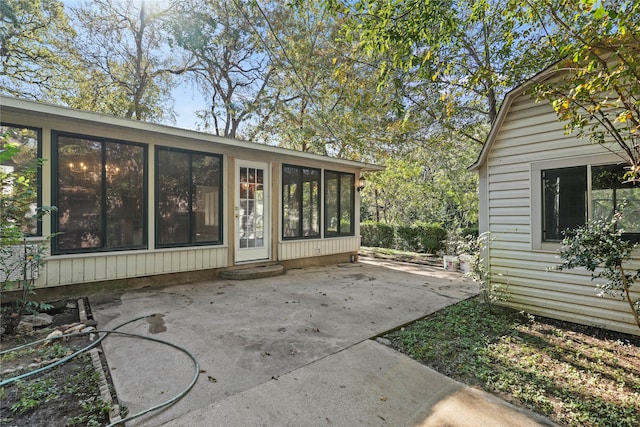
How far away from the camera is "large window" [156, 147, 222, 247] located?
503cm

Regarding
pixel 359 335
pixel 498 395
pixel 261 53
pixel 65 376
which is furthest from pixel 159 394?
pixel 261 53

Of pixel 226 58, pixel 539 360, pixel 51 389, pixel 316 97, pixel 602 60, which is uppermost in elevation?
pixel 226 58

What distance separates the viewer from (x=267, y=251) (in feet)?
21.3

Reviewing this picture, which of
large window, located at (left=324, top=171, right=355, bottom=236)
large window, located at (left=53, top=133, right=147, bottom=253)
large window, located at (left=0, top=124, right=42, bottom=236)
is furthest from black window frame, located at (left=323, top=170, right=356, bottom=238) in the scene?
large window, located at (left=0, top=124, right=42, bottom=236)

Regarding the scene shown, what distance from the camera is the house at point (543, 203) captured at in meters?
3.44

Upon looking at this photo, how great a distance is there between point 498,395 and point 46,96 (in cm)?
1457

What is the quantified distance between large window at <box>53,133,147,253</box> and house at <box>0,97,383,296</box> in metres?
0.01

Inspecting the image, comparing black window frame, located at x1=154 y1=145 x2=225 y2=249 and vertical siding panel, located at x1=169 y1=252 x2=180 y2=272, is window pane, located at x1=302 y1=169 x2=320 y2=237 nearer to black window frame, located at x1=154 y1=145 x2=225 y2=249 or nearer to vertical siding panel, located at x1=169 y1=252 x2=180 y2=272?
black window frame, located at x1=154 y1=145 x2=225 y2=249

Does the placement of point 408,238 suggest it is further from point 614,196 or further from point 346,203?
point 614,196

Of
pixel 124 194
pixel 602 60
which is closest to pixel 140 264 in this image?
pixel 124 194

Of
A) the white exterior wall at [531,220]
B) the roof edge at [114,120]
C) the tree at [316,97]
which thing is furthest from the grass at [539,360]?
the tree at [316,97]

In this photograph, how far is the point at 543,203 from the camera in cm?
388

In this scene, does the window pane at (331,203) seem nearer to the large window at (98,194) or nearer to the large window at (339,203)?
the large window at (339,203)

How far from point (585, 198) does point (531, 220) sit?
0.61 metres
